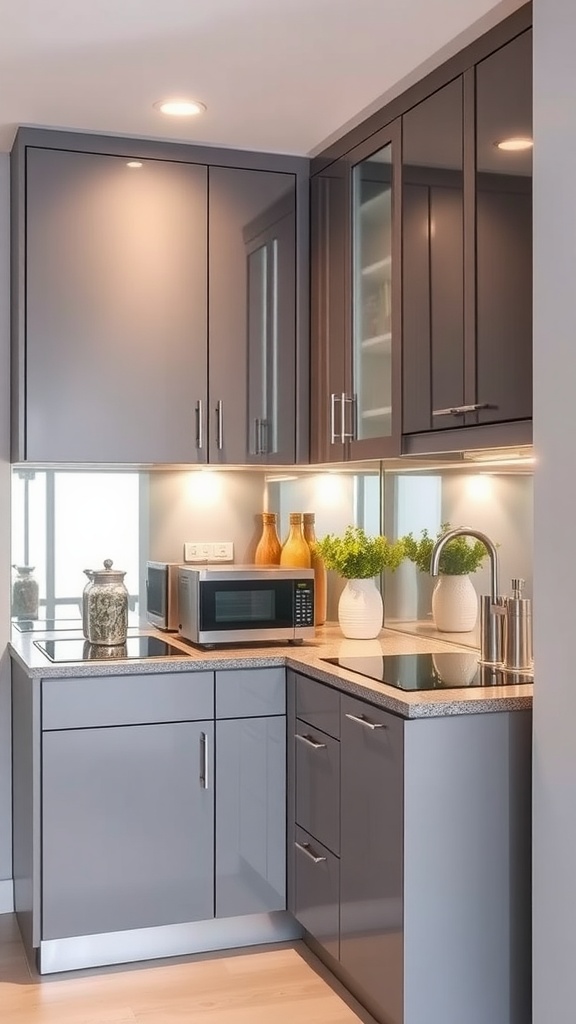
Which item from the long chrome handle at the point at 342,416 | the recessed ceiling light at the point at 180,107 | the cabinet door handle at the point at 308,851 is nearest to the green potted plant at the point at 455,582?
the long chrome handle at the point at 342,416

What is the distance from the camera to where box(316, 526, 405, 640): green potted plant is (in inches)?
131

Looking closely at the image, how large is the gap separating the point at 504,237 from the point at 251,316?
120cm

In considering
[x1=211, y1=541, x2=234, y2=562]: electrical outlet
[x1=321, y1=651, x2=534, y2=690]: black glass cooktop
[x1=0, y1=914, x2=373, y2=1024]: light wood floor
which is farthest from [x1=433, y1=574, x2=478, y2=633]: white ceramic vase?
[x1=0, y1=914, x2=373, y2=1024]: light wood floor

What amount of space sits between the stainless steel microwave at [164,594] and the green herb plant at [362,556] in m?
0.54

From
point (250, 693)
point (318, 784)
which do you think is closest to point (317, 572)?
point (250, 693)

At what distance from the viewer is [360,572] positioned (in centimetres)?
334

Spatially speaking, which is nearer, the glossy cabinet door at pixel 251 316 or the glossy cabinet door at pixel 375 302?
the glossy cabinet door at pixel 375 302

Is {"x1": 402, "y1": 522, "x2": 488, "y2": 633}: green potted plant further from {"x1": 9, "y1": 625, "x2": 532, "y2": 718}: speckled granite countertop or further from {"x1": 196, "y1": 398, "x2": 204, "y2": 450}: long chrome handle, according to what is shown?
{"x1": 196, "y1": 398, "x2": 204, "y2": 450}: long chrome handle

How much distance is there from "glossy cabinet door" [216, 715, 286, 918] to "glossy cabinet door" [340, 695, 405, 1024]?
412mm

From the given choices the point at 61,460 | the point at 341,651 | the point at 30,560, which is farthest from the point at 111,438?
the point at 341,651

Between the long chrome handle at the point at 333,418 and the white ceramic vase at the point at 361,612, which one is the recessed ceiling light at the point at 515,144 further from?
the white ceramic vase at the point at 361,612

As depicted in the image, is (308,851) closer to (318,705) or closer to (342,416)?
(318,705)

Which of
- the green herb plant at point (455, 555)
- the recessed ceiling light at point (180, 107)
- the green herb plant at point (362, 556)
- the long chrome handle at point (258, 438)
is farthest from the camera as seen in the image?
the long chrome handle at point (258, 438)
